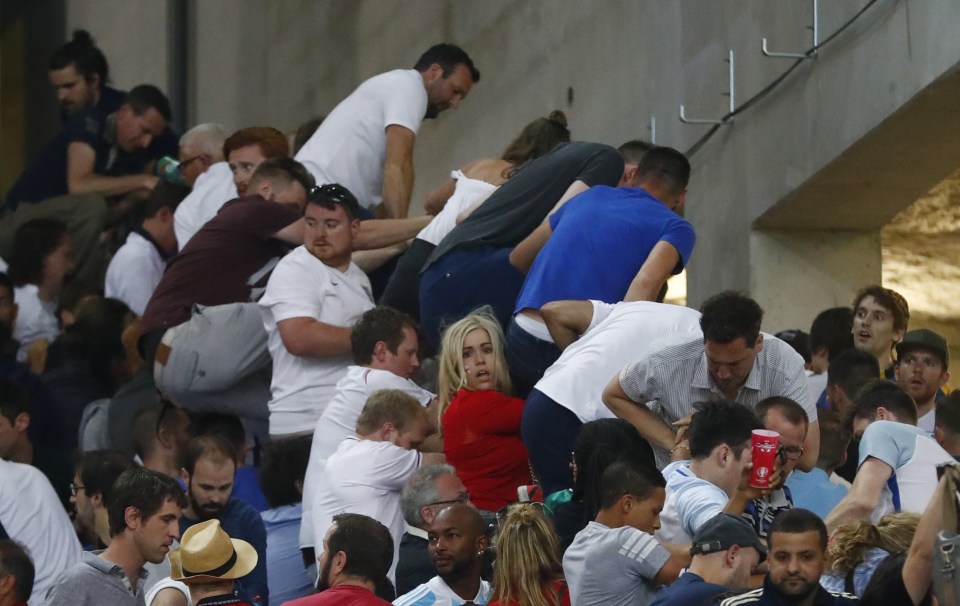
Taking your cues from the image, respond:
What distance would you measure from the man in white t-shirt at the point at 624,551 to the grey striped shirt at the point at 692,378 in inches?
22.9

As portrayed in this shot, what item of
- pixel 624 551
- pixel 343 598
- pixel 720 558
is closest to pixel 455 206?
pixel 343 598

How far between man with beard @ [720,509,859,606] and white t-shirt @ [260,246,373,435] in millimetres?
3145

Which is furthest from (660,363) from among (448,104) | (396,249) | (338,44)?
(338,44)

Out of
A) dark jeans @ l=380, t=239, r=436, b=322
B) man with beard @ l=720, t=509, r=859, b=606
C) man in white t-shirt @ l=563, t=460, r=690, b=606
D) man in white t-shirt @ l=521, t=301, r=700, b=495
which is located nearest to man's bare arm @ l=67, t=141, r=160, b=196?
dark jeans @ l=380, t=239, r=436, b=322

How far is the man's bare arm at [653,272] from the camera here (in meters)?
6.36

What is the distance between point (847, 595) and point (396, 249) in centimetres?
374

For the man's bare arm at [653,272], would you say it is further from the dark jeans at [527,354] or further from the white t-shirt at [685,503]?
the white t-shirt at [685,503]

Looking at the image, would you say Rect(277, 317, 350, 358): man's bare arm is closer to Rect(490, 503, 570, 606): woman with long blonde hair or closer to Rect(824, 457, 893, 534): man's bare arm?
Rect(490, 503, 570, 606): woman with long blonde hair

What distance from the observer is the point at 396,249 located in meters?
8.02

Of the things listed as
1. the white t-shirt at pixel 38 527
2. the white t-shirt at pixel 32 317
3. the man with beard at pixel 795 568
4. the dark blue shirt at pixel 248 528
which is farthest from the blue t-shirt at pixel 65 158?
the man with beard at pixel 795 568

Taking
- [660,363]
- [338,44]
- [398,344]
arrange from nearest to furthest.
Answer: [660,363], [398,344], [338,44]

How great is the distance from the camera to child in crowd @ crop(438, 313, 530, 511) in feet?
21.0

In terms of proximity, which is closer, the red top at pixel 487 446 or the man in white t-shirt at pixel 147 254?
the red top at pixel 487 446

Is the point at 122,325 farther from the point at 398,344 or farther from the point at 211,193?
the point at 398,344
